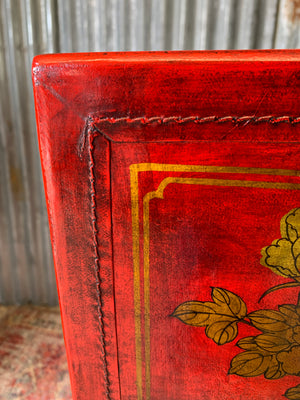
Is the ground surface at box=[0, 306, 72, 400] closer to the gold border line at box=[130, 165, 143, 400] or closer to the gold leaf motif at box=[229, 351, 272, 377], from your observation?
the gold border line at box=[130, 165, 143, 400]

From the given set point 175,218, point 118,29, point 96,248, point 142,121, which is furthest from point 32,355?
point 118,29

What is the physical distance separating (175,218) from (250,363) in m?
0.35

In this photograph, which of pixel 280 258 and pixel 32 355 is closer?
pixel 280 258

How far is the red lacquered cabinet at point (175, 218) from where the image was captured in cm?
49

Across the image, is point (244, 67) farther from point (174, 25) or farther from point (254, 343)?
point (174, 25)

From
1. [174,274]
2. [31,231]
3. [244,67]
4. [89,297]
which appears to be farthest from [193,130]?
[31,231]

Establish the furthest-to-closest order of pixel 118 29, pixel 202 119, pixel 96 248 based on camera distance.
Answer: pixel 118 29 < pixel 96 248 < pixel 202 119

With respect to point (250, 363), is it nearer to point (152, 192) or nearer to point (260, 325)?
point (260, 325)

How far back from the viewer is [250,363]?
0.65 metres

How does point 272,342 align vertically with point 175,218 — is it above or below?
below

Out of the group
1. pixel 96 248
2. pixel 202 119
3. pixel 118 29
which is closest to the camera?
pixel 202 119

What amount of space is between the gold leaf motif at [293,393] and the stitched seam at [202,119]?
1.79 ft

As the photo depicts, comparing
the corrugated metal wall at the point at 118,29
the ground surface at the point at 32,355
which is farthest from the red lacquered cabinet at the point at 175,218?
the corrugated metal wall at the point at 118,29

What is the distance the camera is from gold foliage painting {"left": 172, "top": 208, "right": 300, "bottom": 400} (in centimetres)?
59
